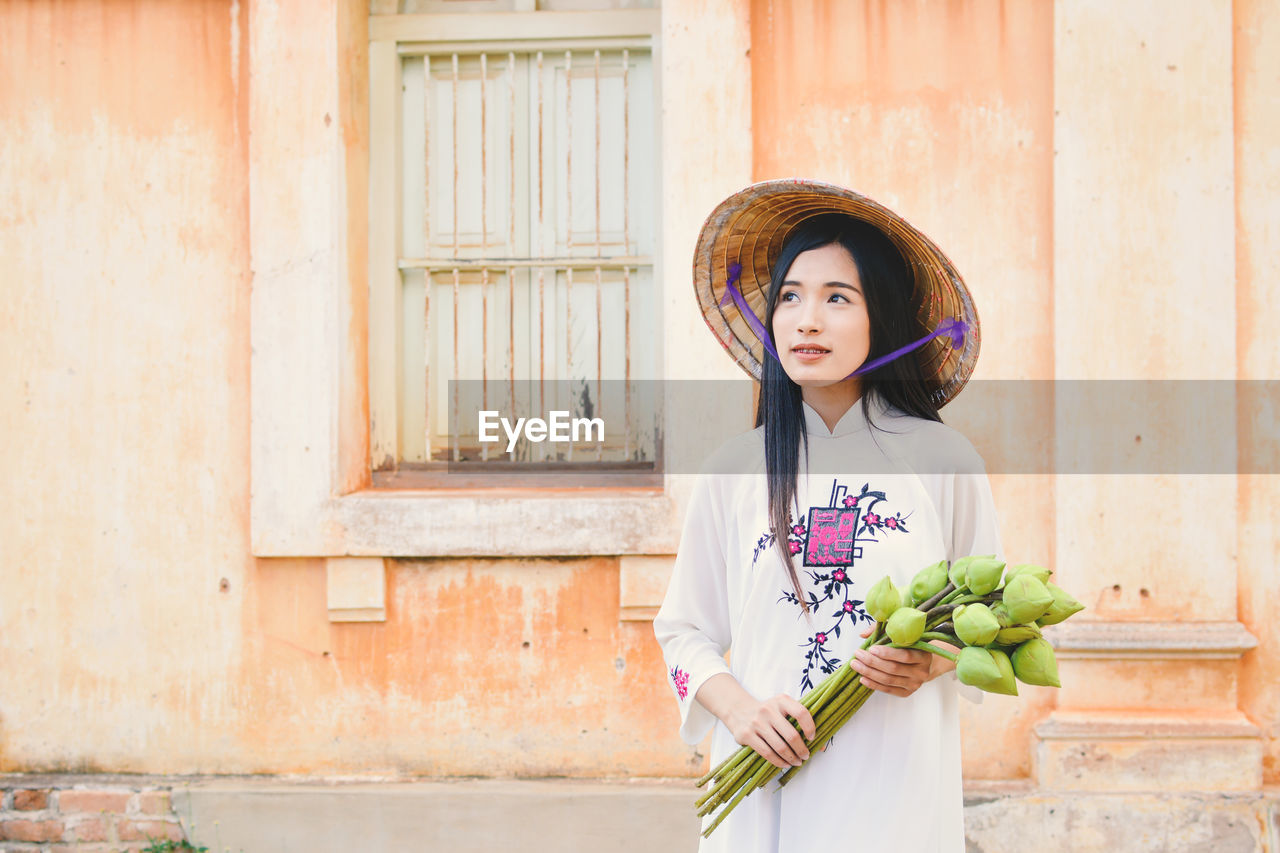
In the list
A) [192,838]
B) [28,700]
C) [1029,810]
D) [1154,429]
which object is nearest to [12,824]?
[28,700]

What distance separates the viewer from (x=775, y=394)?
1.83 meters

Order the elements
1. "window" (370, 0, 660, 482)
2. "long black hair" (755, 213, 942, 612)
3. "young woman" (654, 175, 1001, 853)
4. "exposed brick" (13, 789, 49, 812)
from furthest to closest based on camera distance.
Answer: "window" (370, 0, 660, 482)
"exposed brick" (13, 789, 49, 812)
"long black hair" (755, 213, 942, 612)
"young woman" (654, 175, 1001, 853)

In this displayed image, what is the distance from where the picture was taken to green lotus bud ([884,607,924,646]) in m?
1.46

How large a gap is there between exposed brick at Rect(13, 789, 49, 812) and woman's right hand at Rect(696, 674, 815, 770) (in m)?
3.14

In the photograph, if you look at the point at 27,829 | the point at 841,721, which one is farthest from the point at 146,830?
the point at 841,721

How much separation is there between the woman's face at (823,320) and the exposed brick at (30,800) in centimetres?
342

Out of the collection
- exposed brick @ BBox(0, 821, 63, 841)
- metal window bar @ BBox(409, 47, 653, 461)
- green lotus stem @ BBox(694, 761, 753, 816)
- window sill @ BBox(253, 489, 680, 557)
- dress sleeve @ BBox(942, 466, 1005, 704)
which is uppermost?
metal window bar @ BBox(409, 47, 653, 461)

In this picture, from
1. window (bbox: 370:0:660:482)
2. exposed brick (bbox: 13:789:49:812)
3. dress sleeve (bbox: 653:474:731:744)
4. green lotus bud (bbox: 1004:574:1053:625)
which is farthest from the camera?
window (bbox: 370:0:660:482)

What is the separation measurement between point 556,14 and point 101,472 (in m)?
2.50

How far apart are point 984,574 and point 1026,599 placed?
0.24ft

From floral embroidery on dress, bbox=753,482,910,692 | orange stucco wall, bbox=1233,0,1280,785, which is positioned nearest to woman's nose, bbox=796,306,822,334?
floral embroidery on dress, bbox=753,482,910,692

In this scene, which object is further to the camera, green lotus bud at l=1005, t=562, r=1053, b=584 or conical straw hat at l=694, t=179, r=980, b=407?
conical straw hat at l=694, t=179, r=980, b=407

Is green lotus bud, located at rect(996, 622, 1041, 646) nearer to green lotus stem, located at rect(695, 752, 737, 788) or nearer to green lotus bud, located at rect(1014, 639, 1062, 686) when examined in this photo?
green lotus bud, located at rect(1014, 639, 1062, 686)

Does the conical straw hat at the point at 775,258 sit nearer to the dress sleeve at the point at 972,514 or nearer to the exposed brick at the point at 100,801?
the dress sleeve at the point at 972,514
